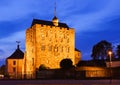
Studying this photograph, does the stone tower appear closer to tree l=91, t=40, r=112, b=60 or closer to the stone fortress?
the stone fortress

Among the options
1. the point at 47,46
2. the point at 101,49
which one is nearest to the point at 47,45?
the point at 47,46

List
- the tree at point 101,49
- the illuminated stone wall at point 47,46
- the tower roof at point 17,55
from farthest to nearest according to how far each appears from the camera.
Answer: the tree at point 101,49, the tower roof at point 17,55, the illuminated stone wall at point 47,46

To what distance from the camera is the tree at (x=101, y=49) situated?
94.3 metres

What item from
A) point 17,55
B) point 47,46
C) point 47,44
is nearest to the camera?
point 47,46

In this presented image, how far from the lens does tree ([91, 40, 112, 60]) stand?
9431cm

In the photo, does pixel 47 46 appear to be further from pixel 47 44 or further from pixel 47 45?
pixel 47 44

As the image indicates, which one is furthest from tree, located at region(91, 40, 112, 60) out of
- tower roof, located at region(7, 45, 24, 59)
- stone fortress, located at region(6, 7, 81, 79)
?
tower roof, located at region(7, 45, 24, 59)

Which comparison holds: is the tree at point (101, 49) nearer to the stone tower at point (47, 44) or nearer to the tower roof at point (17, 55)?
the stone tower at point (47, 44)

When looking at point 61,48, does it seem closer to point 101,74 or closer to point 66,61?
point 66,61

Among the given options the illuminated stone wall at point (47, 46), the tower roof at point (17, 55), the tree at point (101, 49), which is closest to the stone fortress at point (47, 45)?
the illuminated stone wall at point (47, 46)

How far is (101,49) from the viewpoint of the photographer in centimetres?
9406

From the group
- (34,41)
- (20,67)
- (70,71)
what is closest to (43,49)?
(34,41)

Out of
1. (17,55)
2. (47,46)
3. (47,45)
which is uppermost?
(47,45)

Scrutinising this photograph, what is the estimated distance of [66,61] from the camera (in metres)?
61.9
